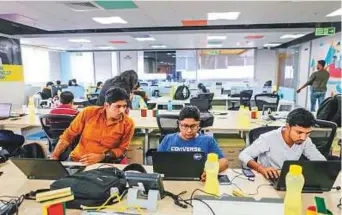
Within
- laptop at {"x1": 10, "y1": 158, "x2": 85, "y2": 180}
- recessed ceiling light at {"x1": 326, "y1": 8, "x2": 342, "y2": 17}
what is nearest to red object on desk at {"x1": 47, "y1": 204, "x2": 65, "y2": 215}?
laptop at {"x1": 10, "y1": 158, "x2": 85, "y2": 180}

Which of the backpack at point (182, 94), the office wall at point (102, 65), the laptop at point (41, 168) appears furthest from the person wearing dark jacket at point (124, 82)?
the office wall at point (102, 65)

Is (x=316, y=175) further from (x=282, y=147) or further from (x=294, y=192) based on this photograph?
(x=282, y=147)

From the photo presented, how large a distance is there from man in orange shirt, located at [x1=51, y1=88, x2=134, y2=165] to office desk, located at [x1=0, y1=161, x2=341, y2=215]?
597mm

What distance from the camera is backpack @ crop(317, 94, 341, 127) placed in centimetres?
342

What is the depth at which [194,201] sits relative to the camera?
136 cm

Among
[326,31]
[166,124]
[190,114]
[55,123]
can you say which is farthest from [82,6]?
[326,31]

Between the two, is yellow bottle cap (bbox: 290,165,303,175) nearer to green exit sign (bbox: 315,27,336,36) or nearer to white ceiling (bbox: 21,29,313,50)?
green exit sign (bbox: 315,27,336,36)

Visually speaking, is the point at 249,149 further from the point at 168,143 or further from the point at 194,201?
the point at 194,201

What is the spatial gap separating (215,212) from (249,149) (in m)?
0.93

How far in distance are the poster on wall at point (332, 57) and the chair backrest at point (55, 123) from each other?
6.65 m

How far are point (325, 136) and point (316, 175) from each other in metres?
1.36

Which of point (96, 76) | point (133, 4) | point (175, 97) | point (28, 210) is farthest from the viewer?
point (96, 76)

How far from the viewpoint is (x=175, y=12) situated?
5.46 meters

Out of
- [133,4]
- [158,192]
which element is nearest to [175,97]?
[133,4]
